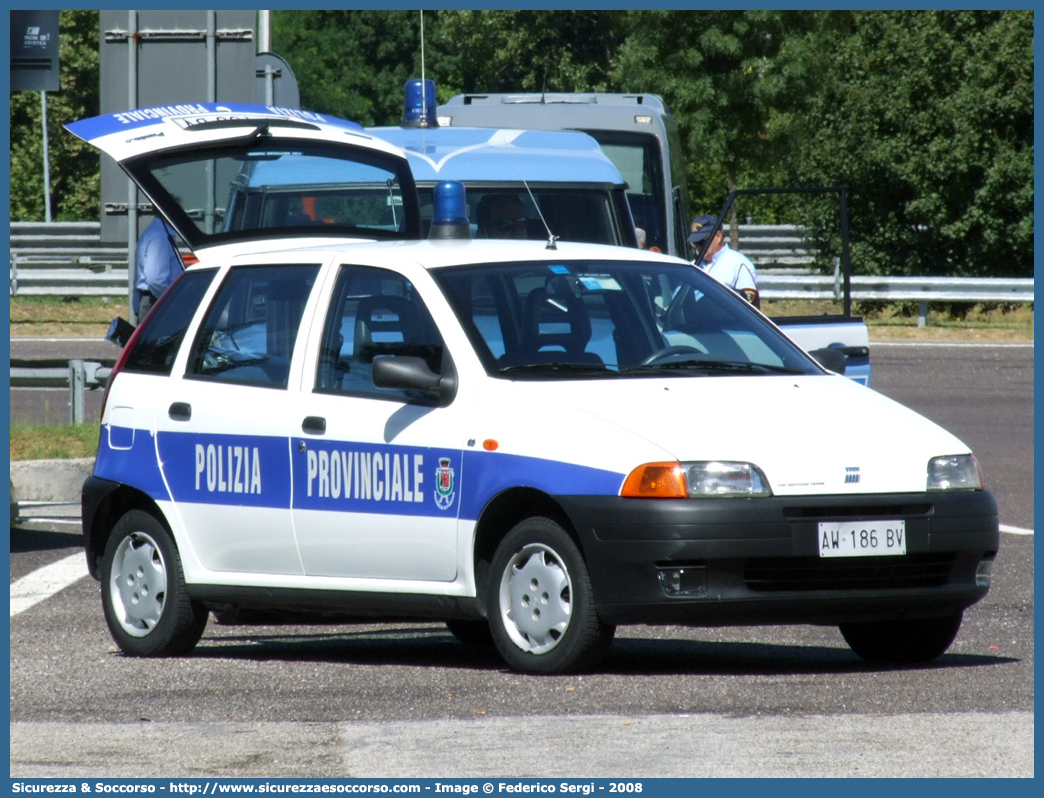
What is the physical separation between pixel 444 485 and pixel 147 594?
165cm

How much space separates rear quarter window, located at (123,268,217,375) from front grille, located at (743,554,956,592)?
285 cm

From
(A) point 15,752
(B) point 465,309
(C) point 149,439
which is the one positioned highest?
(B) point 465,309

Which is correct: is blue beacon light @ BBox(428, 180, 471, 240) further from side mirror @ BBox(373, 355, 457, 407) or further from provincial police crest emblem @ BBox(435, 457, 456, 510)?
provincial police crest emblem @ BBox(435, 457, 456, 510)

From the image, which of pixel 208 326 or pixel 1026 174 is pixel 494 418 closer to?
pixel 208 326

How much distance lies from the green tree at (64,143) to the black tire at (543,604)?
183 feet

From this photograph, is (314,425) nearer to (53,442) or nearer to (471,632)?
(471,632)

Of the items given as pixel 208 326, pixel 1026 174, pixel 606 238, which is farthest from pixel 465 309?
pixel 1026 174

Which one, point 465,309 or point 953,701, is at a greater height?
point 465,309

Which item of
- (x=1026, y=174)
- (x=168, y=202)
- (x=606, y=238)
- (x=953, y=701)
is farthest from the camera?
(x=1026, y=174)

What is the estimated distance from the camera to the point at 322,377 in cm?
813

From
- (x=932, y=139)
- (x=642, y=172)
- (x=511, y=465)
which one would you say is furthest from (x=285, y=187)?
(x=932, y=139)

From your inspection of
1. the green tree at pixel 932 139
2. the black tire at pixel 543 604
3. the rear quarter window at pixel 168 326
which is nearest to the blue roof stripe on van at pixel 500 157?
the rear quarter window at pixel 168 326

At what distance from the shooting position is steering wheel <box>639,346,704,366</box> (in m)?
7.87
